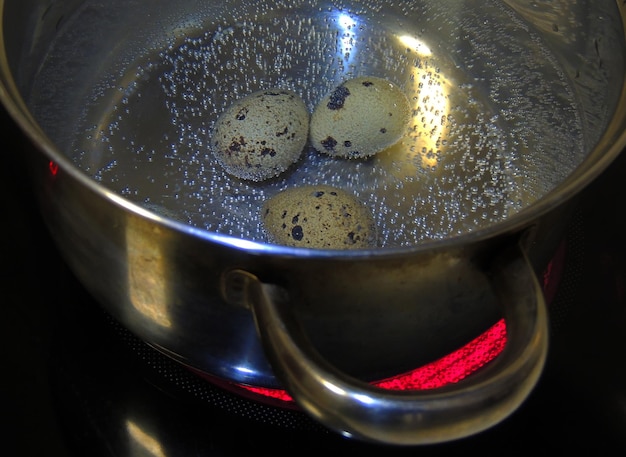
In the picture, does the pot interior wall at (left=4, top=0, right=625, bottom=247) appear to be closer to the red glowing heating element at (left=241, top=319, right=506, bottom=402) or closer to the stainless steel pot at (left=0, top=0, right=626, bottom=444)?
the stainless steel pot at (left=0, top=0, right=626, bottom=444)

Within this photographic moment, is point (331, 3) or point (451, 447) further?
point (331, 3)

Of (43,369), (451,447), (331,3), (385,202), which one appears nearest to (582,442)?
(451,447)

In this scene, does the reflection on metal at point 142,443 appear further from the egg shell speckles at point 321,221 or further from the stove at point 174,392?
the egg shell speckles at point 321,221

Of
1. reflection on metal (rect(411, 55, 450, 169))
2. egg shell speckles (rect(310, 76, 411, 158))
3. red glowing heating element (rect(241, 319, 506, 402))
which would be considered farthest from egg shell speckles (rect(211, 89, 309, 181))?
red glowing heating element (rect(241, 319, 506, 402))

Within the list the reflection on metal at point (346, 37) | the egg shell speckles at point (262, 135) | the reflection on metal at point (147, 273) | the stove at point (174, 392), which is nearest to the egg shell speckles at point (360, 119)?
the egg shell speckles at point (262, 135)

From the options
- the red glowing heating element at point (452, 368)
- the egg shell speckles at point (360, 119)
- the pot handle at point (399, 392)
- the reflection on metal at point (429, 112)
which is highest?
the pot handle at point (399, 392)

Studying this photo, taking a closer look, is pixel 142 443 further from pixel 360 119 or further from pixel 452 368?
pixel 360 119

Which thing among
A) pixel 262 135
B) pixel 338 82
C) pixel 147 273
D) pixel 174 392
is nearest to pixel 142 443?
pixel 174 392

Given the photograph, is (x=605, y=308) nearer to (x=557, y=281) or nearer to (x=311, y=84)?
(x=557, y=281)
